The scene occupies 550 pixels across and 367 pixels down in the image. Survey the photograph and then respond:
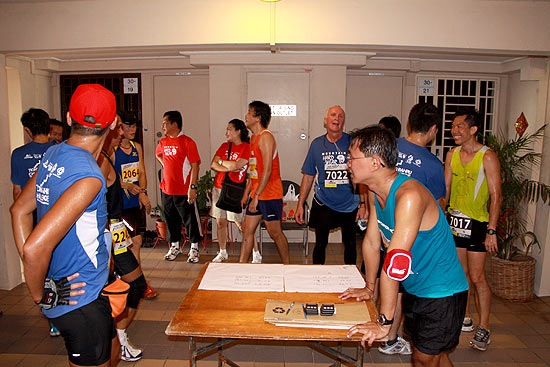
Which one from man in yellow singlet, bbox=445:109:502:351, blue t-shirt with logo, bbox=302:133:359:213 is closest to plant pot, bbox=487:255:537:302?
man in yellow singlet, bbox=445:109:502:351

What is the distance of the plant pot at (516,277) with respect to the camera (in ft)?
13.7

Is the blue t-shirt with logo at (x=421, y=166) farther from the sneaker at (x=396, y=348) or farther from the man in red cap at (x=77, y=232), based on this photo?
the man in red cap at (x=77, y=232)

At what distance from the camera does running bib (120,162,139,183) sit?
3.96 metres

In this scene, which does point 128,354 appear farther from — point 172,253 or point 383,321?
point 172,253

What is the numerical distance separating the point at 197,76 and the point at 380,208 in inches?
201

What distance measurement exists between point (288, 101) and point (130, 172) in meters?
2.78

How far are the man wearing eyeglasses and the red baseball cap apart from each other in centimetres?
248

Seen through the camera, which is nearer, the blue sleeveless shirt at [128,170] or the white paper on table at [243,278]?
the white paper on table at [243,278]

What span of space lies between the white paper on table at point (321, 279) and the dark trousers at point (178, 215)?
3086 millimetres

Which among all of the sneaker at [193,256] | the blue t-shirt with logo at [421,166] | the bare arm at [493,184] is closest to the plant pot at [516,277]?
the bare arm at [493,184]

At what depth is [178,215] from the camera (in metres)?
5.51

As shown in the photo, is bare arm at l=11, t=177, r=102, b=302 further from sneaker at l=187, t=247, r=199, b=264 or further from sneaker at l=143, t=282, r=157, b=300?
sneaker at l=187, t=247, r=199, b=264

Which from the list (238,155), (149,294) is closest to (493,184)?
(238,155)

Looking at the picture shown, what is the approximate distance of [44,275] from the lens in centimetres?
164
